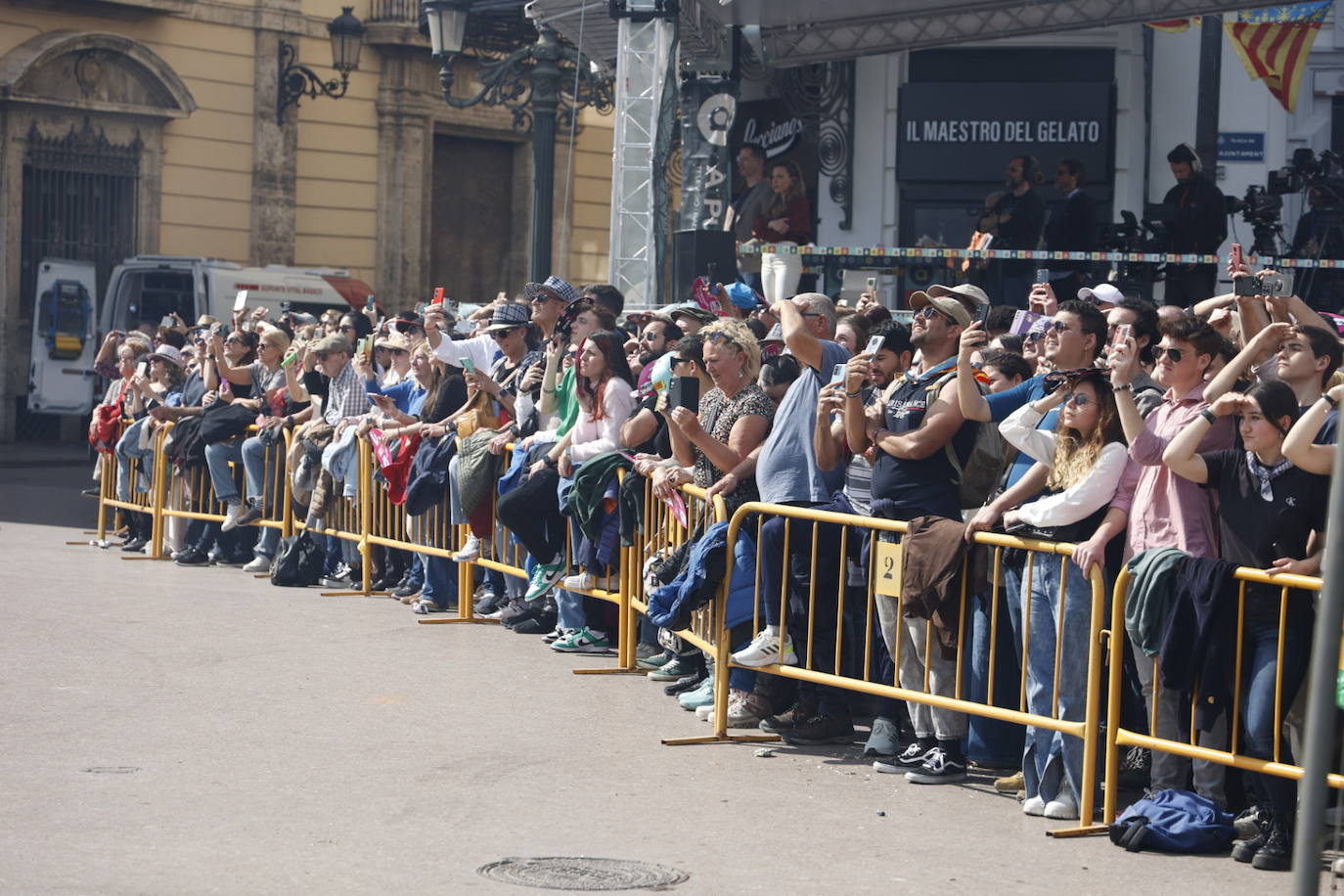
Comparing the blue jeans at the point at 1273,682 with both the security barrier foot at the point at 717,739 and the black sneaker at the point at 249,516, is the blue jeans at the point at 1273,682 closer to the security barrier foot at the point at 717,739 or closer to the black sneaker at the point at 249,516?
the security barrier foot at the point at 717,739

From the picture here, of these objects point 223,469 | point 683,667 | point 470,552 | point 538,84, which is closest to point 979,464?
point 683,667

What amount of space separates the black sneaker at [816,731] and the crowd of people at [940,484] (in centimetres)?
1

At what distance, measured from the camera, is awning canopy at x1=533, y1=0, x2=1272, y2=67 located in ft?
52.5

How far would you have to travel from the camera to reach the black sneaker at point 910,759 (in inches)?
308

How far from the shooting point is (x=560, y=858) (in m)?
6.27

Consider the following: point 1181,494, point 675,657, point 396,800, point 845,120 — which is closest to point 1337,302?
point 845,120

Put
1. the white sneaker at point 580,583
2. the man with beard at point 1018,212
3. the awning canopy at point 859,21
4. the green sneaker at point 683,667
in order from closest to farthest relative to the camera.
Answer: the green sneaker at point 683,667, the white sneaker at point 580,583, the man with beard at point 1018,212, the awning canopy at point 859,21

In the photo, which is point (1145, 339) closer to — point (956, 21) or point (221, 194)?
point (956, 21)

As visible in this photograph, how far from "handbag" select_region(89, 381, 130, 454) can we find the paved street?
18.7 feet

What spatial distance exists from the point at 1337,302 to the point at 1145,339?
8.48 meters

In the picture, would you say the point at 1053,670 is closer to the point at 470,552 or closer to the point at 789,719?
the point at 789,719

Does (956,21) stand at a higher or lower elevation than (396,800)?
higher

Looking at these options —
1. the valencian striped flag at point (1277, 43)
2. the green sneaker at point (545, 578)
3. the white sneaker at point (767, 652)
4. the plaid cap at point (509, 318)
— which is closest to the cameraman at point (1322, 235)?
the valencian striped flag at point (1277, 43)

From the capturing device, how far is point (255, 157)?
89.4ft
